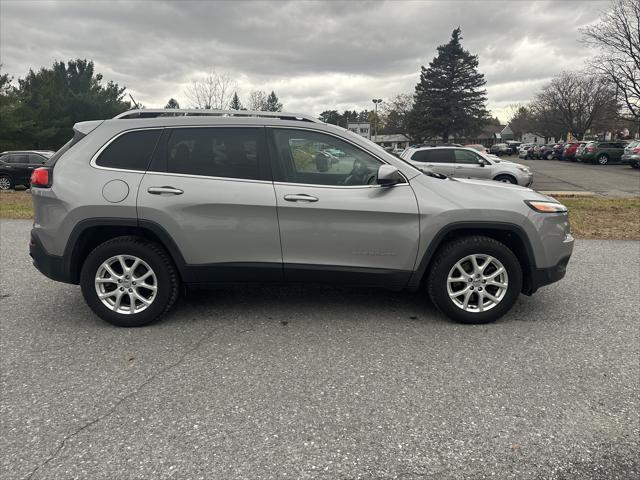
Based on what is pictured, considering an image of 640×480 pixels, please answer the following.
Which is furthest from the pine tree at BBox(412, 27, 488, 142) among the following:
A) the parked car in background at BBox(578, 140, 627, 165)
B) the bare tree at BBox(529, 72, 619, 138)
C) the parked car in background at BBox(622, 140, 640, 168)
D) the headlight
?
the headlight

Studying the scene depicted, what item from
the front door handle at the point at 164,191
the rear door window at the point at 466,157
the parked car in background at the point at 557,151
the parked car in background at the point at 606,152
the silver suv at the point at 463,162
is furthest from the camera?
the parked car in background at the point at 557,151

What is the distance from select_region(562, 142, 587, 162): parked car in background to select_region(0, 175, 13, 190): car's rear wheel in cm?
A: 3848

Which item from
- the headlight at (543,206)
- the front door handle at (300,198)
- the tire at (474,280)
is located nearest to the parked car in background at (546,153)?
the headlight at (543,206)

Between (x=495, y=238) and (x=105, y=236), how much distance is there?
3369 millimetres

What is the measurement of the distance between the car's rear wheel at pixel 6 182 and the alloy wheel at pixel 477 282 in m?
19.9

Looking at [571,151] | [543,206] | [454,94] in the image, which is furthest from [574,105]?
[543,206]

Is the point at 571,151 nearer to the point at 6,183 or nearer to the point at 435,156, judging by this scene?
the point at 435,156

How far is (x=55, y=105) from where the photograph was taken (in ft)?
129

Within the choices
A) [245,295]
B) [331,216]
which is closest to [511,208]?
[331,216]

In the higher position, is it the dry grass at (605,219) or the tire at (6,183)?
the tire at (6,183)

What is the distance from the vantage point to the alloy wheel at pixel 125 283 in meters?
3.84

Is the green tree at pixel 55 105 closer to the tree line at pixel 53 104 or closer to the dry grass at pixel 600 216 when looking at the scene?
the tree line at pixel 53 104

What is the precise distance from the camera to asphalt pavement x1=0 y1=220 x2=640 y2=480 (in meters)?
2.32

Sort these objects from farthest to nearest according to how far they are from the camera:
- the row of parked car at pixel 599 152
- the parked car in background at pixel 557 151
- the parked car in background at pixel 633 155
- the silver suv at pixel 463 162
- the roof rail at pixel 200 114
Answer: the parked car in background at pixel 557 151, the row of parked car at pixel 599 152, the parked car in background at pixel 633 155, the silver suv at pixel 463 162, the roof rail at pixel 200 114
